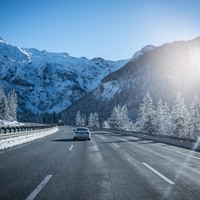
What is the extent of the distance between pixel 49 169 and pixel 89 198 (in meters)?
3.46

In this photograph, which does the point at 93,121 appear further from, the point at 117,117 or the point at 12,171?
the point at 12,171

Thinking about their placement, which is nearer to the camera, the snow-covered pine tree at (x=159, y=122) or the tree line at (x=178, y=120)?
the tree line at (x=178, y=120)

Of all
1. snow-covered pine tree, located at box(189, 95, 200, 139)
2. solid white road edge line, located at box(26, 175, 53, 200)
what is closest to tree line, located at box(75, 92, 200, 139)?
snow-covered pine tree, located at box(189, 95, 200, 139)

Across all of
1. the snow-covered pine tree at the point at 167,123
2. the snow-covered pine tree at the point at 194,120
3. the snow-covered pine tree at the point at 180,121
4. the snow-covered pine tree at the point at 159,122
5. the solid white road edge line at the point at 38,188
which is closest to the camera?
the solid white road edge line at the point at 38,188

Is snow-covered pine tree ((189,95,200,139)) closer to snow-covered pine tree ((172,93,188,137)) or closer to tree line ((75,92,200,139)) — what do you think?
tree line ((75,92,200,139))

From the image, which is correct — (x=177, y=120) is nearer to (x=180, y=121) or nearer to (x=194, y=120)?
(x=180, y=121)

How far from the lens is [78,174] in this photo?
7.15m

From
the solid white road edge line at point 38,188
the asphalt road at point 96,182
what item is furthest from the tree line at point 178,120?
the solid white road edge line at point 38,188

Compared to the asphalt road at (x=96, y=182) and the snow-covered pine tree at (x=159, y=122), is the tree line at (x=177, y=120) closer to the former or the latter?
the snow-covered pine tree at (x=159, y=122)

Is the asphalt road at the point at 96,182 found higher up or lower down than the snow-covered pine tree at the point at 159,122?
lower down

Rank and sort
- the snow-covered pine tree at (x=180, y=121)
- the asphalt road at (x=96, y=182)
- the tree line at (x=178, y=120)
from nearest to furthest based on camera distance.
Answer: the asphalt road at (x=96, y=182)
the tree line at (x=178, y=120)
the snow-covered pine tree at (x=180, y=121)

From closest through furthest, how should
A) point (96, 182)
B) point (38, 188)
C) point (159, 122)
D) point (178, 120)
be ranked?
point (38, 188), point (96, 182), point (178, 120), point (159, 122)

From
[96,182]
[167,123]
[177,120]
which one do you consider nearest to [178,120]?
[177,120]

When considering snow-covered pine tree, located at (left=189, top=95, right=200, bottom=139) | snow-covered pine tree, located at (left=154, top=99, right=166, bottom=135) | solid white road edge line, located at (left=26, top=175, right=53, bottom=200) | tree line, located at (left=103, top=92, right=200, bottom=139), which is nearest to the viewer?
solid white road edge line, located at (left=26, top=175, right=53, bottom=200)
